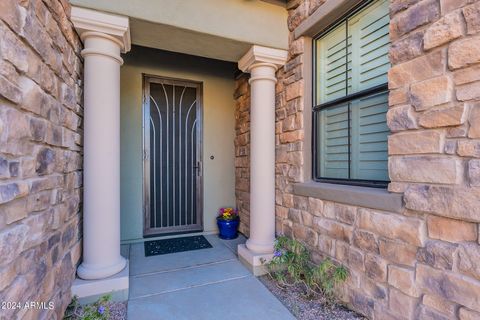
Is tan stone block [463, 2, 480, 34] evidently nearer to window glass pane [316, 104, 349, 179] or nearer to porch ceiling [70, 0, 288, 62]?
window glass pane [316, 104, 349, 179]

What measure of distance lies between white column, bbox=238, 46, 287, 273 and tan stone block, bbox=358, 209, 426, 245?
3.40ft

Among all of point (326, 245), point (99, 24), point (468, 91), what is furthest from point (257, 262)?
point (99, 24)

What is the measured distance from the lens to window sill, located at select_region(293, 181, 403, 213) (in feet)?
5.10

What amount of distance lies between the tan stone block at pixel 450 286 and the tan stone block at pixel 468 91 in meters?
0.87

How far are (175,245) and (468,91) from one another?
3115 millimetres

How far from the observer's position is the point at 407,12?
1.51m

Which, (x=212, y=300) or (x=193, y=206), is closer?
(x=212, y=300)

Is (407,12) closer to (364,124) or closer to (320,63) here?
(364,124)

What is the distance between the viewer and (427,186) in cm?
138

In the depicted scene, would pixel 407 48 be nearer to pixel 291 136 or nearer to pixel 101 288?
pixel 291 136

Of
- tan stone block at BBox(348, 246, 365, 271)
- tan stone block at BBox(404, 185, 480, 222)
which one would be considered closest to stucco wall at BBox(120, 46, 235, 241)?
tan stone block at BBox(348, 246, 365, 271)

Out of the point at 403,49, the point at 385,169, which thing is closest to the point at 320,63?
the point at 403,49

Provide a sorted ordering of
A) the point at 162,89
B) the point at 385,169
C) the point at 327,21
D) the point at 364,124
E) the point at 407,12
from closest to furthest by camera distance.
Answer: the point at 407,12 → the point at 385,169 → the point at 364,124 → the point at 327,21 → the point at 162,89

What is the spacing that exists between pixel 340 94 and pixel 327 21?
63 centimetres
